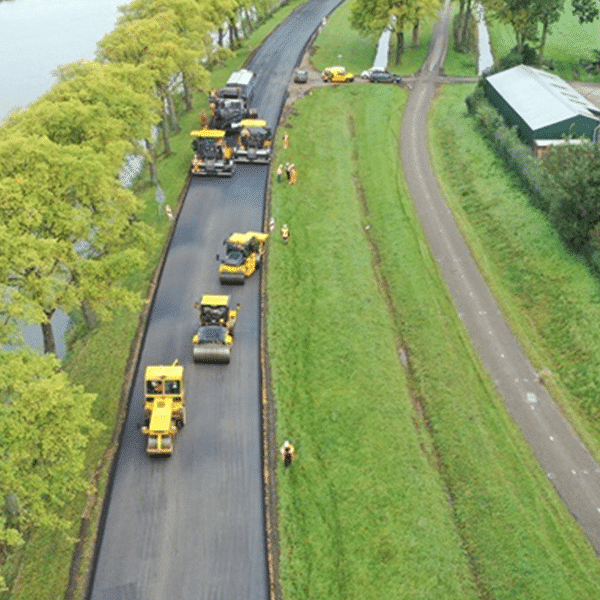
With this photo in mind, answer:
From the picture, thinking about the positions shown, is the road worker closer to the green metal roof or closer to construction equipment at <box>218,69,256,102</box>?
the green metal roof

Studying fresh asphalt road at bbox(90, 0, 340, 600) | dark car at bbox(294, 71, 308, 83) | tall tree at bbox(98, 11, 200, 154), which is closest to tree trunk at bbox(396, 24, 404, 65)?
dark car at bbox(294, 71, 308, 83)

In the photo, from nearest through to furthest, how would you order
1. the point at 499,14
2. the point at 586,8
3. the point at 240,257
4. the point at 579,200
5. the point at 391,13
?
the point at 240,257, the point at 579,200, the point at 499,14, the point at 586,8, the point at 391,13

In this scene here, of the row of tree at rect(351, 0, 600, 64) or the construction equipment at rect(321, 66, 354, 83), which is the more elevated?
the row of tree at rect(351, 0, 600, 64)

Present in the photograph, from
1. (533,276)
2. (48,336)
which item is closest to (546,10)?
(533,276)

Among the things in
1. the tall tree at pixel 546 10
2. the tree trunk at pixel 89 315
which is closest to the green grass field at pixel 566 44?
the tall tree at pixel 546 10

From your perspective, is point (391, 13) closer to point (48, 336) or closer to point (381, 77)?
point (381, 77)

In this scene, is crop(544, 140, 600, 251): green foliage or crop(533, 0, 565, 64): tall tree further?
crop(533, 0, 565, 64): tall tree
